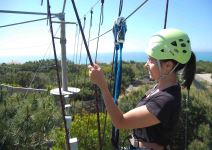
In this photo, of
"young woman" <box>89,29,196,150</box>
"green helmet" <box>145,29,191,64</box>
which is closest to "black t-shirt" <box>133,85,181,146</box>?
"young woman" <box>89,29,196,150</box>

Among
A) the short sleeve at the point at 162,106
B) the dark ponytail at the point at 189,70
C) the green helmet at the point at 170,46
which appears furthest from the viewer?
the dark ponytail at the point at 189,70

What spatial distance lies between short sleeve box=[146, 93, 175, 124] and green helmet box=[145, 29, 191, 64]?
8.3 inches

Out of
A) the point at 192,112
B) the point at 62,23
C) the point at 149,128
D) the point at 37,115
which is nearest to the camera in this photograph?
the point at 149,128

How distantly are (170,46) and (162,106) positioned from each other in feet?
1.08

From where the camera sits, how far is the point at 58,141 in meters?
4.42

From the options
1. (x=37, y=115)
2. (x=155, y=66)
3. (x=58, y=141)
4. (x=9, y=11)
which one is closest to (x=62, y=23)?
(x=9, y=11)

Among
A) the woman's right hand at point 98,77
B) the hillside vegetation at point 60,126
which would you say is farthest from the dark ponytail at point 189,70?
the hillside vegetation at point 60,126

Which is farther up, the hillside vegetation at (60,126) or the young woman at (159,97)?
the young woman at (159,97)

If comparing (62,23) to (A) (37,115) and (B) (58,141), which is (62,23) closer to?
(B) (58,141)

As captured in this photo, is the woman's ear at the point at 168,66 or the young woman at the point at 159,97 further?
the woman's ear at the point at 168,66

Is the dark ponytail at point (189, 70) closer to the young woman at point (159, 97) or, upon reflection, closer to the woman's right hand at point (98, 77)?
the young woman at point (159, 97)

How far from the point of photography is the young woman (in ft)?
4.61

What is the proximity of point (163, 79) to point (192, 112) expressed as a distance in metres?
4.90

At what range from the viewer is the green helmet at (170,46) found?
154 centimetres
